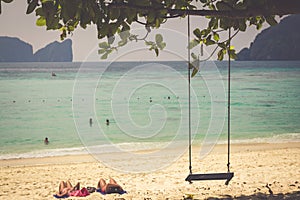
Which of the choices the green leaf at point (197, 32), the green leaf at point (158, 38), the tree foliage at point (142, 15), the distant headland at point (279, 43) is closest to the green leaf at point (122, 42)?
the tree foliage at point (142, 15)

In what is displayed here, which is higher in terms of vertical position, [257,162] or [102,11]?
[102,11]

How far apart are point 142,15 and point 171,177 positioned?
198 inches

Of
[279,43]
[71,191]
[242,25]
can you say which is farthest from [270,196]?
[279,43]

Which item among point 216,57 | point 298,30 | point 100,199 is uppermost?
point 298,30

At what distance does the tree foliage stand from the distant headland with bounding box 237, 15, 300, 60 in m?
95.0

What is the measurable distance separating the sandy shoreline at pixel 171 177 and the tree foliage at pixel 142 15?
194cm

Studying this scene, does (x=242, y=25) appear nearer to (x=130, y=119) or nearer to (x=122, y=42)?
(x=122, y=42)

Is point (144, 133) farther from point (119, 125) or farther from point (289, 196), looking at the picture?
point (289, 196)

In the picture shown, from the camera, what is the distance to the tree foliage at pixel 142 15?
2309 millimetres

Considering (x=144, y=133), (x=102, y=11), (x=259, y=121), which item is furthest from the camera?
(x=259, y=121)

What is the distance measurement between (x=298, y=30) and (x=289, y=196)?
95.9 m

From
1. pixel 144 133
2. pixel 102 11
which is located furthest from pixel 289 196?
pixel 144 133

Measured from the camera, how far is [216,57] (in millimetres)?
3598

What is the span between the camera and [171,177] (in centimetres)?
764
